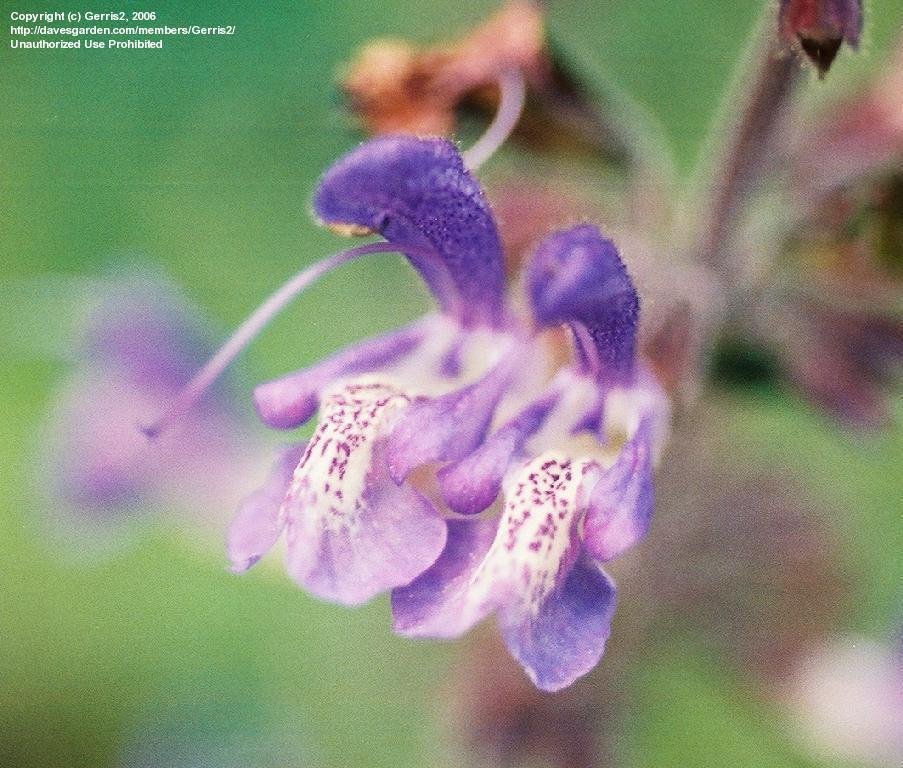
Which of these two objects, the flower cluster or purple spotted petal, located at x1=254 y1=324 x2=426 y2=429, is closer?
the flower cluster

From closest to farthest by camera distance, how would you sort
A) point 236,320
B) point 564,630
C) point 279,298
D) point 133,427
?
1. point 564,630
2. point 279,298
3. point 133,427
4. point 236,320

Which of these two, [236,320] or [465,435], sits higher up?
[465,435]

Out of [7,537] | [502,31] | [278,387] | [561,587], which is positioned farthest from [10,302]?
[561,587]

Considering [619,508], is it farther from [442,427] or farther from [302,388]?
[302,388]

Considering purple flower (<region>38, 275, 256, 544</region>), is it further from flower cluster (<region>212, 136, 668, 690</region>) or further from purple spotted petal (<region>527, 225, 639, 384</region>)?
purple spotted petal (<region>527, 225, 639, 384</region>)

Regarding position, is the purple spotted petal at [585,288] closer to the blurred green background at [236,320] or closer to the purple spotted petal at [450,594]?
the purple spotted petal at [450,594]

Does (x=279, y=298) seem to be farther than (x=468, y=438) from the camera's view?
Yes

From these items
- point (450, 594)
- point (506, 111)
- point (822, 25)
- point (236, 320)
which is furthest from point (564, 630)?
point (236, 320)

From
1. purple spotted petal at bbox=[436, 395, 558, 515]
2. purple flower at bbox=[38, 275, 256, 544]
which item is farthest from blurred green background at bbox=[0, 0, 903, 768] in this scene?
purple spotted petal at bbox=[436, 395, 558, 515]
